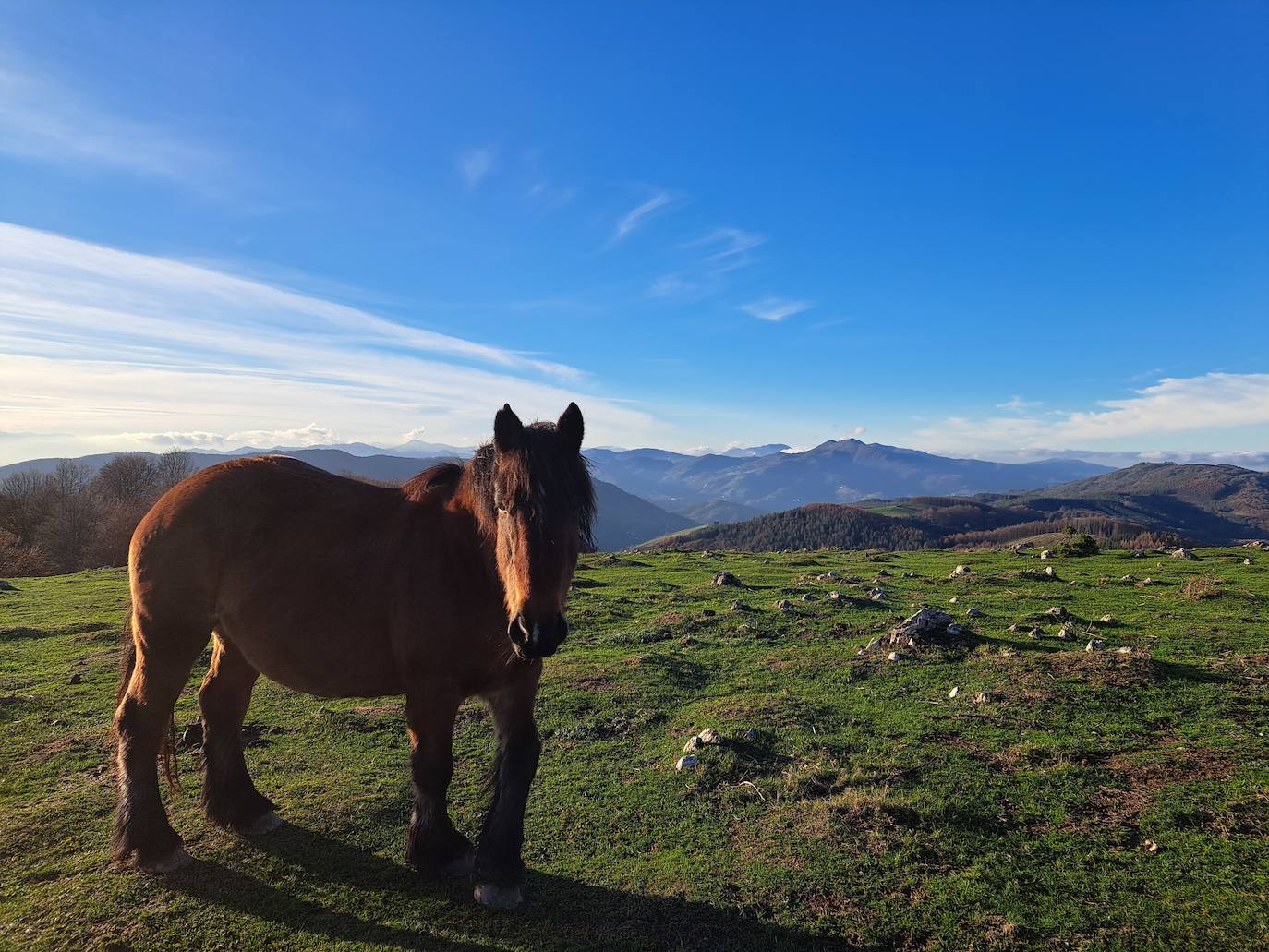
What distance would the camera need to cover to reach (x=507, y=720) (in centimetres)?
488

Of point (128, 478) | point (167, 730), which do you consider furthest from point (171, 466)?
point (167, 730)

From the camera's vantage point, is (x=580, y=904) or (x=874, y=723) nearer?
(x=580, y=904)

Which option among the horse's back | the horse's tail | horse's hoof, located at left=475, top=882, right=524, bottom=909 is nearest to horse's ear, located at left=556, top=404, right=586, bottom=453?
the horse's back

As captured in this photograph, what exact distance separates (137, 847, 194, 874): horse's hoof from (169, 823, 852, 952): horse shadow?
8 cm

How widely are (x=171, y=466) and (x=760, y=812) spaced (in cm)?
7236

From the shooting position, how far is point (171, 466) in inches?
2370

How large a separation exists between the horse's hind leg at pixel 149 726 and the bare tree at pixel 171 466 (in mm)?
65733

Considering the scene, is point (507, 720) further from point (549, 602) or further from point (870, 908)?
point (870, 908)

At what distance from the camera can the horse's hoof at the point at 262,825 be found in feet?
17.6

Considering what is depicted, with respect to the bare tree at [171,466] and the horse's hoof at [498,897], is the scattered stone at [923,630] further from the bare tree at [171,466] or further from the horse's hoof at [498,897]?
the bare tree at [171,466]

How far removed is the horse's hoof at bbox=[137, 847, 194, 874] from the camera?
4.78 m

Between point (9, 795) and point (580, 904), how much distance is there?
5.98m

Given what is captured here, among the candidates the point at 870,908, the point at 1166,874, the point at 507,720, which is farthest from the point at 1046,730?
the point at 507,720

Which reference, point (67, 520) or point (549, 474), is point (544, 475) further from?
point (67, 520)
